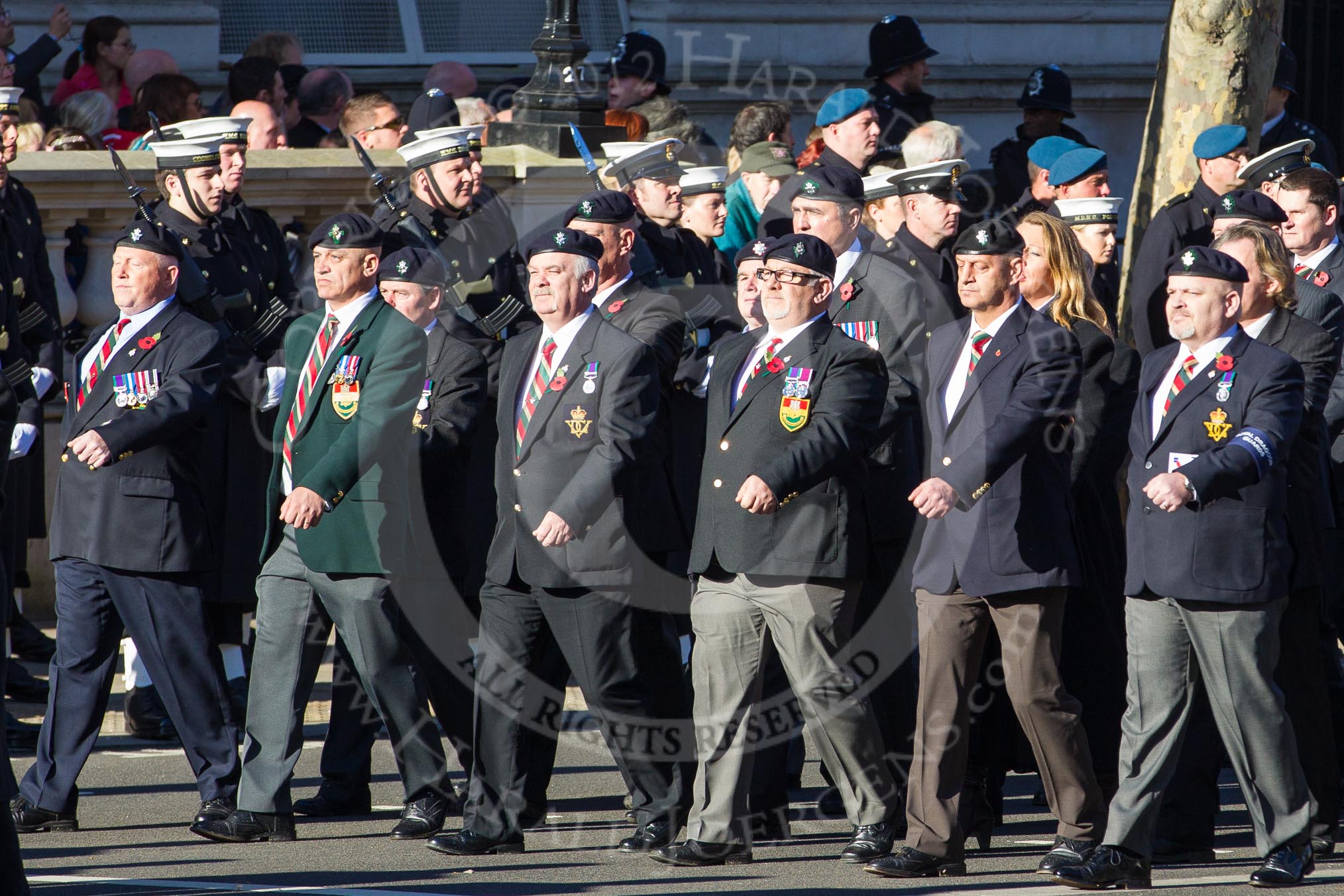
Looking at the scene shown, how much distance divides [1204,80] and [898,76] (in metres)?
2.14

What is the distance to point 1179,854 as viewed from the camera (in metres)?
6.92

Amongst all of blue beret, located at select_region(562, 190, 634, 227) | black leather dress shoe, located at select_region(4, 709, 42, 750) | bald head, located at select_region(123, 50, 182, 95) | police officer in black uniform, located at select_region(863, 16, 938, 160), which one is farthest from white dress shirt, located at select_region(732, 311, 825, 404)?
bald head, located at select_region(123, 50, 182, 95)

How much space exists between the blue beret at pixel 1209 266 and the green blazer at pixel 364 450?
2.35m

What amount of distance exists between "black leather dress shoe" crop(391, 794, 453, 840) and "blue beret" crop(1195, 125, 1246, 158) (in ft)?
13.7

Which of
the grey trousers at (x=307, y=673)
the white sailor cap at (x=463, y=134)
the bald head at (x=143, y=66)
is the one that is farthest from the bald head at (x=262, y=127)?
the grey trousers at (x=307, y=673)

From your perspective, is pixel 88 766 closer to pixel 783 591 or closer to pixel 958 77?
pixel 783 591

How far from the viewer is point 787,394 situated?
6820 millimetres

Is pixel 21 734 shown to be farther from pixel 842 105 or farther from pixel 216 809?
pixel 842 105

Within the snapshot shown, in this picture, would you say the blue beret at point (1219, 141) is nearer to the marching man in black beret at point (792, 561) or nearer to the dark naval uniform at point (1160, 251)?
the dark naval uniform at point (1160, 251)

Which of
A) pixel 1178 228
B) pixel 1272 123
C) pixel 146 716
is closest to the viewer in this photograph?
pixel 146 716

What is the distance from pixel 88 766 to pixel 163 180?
215 cm

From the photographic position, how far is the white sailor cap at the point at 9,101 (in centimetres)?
895

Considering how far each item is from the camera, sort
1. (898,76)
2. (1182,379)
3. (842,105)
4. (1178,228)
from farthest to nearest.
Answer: (898,76), (842,105), (1178,228), (1182,379)

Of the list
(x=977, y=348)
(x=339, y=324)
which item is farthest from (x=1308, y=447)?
(x=339, y=324)
